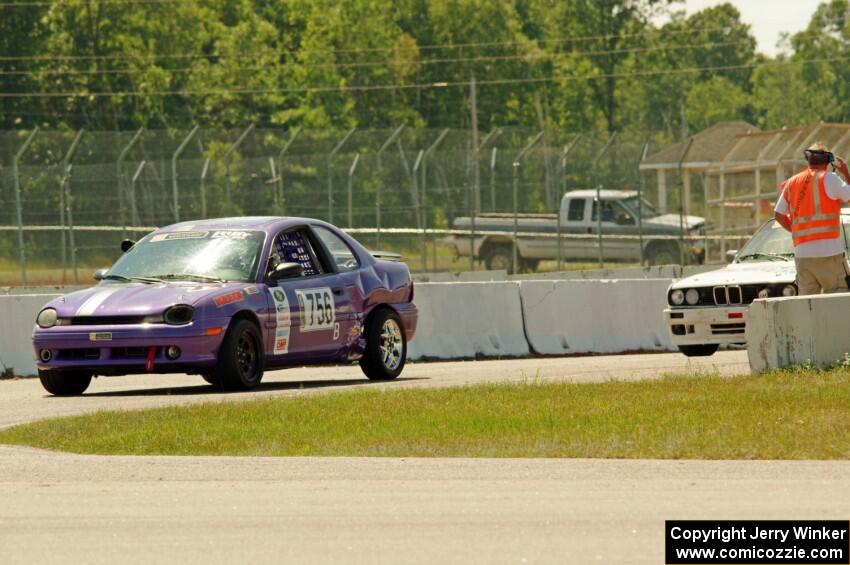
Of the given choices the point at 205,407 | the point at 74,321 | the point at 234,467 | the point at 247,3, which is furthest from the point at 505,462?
the point at 247,3

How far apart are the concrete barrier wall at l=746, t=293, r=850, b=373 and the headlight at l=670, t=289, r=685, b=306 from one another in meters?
3.55

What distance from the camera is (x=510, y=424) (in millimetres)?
11266

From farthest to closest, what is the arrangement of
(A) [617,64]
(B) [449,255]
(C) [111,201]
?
(A) [617,64] → (B) [449,255] → (C) [111,201]

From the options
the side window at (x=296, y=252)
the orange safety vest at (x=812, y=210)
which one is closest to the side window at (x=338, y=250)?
the side window at (x=296, y=252)

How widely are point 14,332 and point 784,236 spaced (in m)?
7.57

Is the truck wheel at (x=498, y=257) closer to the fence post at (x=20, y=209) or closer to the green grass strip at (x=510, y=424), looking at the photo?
the fence post at (x=20, y=209)

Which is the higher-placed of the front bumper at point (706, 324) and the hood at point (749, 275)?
the hood at point (749, 275)

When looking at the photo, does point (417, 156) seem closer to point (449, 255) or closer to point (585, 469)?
point (449, 255)

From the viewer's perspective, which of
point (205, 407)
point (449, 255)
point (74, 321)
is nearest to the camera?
point (205, 407)

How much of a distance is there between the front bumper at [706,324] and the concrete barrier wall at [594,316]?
3.08 m

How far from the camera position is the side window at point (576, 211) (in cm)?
3859

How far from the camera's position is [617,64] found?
355 ft

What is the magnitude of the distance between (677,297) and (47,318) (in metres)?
6.23

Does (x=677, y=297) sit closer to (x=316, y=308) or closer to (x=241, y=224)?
(x=316, y=308)
